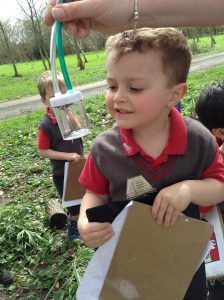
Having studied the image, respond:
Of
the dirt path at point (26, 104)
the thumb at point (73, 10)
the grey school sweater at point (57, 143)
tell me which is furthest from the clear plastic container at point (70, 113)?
the dirt path at point (26, 104)

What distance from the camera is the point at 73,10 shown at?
3.98 feet

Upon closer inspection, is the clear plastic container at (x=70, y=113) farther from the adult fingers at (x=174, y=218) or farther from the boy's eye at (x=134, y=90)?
the adult fingers at (x=174, y=218)

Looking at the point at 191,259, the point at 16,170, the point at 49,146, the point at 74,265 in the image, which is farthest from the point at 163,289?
the point at 16,170

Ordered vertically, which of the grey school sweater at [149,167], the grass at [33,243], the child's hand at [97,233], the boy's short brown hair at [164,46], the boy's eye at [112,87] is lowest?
the grass at [33,243]

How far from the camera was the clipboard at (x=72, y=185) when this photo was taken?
7.93 feet

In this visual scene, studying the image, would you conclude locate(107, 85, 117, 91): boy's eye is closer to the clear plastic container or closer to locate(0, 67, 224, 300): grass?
the clear plastic container

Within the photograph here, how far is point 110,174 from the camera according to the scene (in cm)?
153

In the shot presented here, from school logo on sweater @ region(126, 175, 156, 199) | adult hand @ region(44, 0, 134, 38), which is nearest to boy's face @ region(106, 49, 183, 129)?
adult hand @ region(44, 0, 134, 38)

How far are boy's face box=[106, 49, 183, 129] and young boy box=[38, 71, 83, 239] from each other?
172 centimetres

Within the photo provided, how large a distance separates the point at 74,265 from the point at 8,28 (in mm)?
27480

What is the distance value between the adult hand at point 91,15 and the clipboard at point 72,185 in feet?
3.95

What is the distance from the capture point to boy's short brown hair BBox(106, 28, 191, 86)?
53.7 inches

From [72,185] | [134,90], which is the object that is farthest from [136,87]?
[72,185]

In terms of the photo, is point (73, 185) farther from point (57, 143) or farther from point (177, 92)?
point (177, 92)
